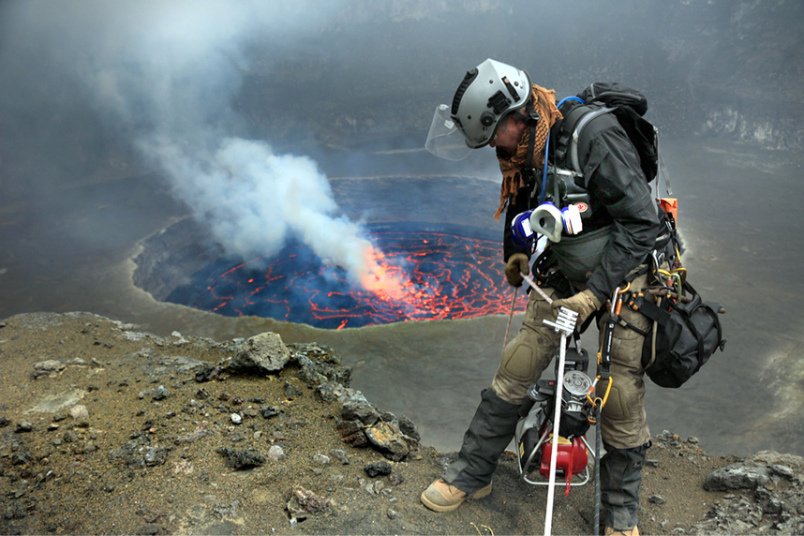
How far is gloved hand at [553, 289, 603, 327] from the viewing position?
2832 mm

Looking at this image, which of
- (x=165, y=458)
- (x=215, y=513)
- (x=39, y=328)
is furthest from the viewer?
(x=39, y=328)

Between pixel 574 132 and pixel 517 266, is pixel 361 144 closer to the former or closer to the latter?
pixel 517 266

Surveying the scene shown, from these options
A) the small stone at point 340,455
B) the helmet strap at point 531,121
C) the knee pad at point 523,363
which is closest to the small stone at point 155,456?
the small stone at point 340,455

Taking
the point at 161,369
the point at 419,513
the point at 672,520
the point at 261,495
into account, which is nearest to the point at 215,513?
the point at 261,495

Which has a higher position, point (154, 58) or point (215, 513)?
point (154, 58)

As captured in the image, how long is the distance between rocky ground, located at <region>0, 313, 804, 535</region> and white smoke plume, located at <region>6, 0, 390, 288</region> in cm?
835

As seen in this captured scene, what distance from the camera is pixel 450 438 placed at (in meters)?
5.93

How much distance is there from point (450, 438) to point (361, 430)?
253 cm

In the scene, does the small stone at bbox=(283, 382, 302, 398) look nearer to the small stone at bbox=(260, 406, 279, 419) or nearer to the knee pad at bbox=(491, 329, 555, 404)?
the small stone at bbox=(260, 406, 279, 419)

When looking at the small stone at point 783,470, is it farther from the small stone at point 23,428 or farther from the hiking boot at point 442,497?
the small stone at point 23,428

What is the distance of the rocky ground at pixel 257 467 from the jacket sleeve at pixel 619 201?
1446mm

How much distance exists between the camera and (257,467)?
3201mm

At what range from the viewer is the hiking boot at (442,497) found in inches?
123

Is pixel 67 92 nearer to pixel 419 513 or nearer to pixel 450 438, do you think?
pixel 450 438
